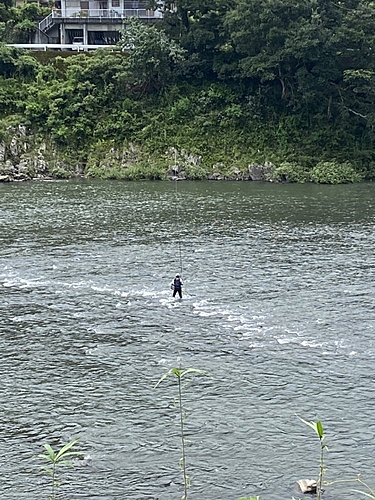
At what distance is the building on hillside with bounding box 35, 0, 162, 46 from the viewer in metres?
88.5

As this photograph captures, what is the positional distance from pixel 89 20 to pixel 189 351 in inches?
2841

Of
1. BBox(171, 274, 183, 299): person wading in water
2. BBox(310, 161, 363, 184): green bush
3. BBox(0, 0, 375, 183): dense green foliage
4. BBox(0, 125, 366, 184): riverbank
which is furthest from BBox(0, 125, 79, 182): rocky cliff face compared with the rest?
BBox(171, 274, 183, 299): person wading in water

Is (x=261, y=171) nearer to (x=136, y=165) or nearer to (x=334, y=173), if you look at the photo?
(x=334, y=173)

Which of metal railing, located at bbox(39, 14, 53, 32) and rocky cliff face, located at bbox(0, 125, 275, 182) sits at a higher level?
metal railing, located at bbox(39, 14, 53, 32)

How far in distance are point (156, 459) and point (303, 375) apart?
247 inches

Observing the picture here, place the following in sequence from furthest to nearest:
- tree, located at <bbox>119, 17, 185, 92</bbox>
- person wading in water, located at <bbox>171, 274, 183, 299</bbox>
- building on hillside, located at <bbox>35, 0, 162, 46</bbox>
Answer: building on hillside, located at <bbox>35, 0, 162, 46</bbox>
tree, located at <bbox>119, 17, 185, 92</bbox>
person wading in water, located at <bbox>171, 274, 183, 299</bbox>

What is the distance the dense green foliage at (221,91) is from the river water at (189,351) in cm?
2481

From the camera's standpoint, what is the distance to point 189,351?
24.1m

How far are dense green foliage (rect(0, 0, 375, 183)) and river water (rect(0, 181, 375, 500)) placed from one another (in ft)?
81.4

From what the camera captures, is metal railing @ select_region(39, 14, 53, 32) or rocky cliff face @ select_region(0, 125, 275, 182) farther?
metal railing @ select_region(39, 14, 53, 32)

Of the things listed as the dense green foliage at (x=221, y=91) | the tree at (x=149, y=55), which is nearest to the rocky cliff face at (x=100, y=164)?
the dense green foliage at (x=221, y=91)

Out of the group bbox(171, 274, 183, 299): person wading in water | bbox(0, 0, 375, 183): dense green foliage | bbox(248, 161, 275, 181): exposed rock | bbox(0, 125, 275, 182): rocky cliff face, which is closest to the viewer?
bbox(171, 274, 183, 299): person wading in water

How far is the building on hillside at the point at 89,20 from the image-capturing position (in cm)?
8850

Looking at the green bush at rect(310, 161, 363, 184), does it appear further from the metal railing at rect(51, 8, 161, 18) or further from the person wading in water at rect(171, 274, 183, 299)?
the person wading in water at rect(171, 274, 183, 299)
